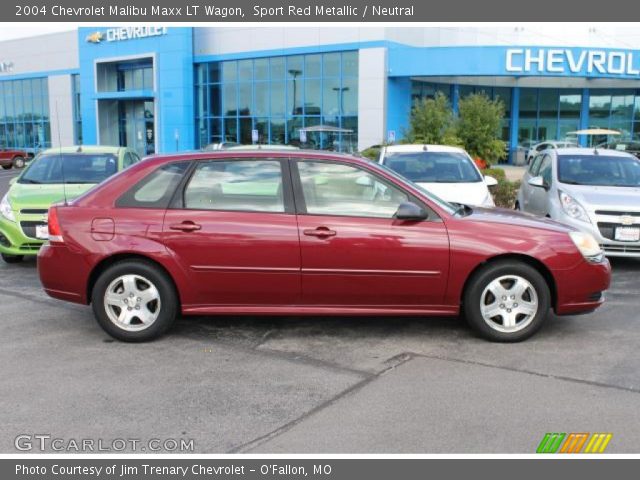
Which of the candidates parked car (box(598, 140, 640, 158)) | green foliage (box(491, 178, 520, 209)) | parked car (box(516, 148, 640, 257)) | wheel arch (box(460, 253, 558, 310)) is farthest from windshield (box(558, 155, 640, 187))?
parked car (box(598, 140, 640, 158))

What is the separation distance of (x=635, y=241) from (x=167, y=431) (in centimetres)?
659

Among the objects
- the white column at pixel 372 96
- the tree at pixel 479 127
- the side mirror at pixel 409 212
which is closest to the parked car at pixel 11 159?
the white column at pixel 372 96

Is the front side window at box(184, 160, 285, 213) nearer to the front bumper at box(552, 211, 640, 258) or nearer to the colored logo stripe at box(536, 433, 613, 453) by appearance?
the colored logo stripe at box(536, 433, 613, 453)

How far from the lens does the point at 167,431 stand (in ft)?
12.5

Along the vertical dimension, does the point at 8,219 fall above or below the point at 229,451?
above

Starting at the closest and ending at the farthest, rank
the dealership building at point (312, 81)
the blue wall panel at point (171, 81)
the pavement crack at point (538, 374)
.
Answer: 1. the pavement crack at point (538, 374)
2. the dealership building at point (312, 81)
3. the blue wall panel at point (171, 81)

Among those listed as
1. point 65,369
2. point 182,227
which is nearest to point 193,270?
point 182,227

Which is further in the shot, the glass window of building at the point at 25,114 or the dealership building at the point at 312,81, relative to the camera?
the glass window of building at the point at 25,114

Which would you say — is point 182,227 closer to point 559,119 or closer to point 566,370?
point 566,370

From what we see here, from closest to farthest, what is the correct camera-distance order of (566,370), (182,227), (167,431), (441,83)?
(167,431) → (566,370) → (182,227) → (441,83)

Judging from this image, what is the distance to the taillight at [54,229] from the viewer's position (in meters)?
5.50

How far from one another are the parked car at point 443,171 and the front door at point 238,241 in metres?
4.38

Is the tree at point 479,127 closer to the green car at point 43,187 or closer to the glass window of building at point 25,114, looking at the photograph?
the green car at point 43,187

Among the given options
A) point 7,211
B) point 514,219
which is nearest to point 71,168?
point 7,211
